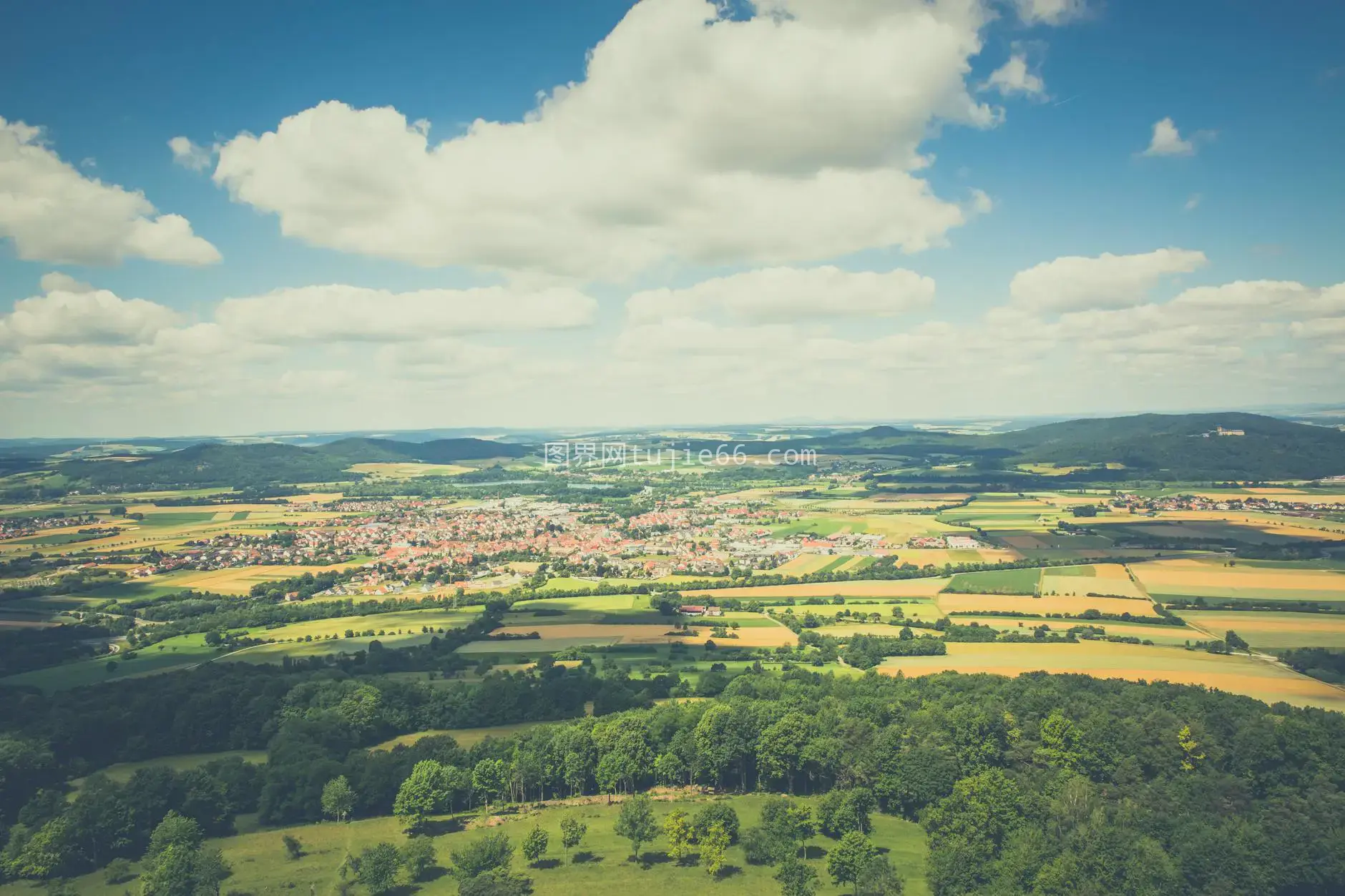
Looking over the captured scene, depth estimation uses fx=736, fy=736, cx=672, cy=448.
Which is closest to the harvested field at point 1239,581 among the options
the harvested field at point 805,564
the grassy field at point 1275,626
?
the grassy field at point 1275,626

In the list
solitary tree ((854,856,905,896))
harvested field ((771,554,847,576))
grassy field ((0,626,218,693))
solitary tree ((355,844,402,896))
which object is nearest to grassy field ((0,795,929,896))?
solitary tree ((355,844,402,896))

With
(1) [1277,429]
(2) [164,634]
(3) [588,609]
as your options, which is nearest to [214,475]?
(2) [164,634]

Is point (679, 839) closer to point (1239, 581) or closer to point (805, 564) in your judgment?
point (805, 564)

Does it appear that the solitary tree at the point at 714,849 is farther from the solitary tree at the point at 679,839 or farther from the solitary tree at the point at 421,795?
the solitary tree at the point at 421,795

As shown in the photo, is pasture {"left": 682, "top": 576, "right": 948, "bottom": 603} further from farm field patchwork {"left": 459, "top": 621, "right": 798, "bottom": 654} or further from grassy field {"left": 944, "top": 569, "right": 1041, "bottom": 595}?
farm field patchwork {"left": 459, "top": 621, "right": 798, "bottom": 654}

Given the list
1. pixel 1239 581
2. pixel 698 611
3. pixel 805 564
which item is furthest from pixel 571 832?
pixel 1239 581

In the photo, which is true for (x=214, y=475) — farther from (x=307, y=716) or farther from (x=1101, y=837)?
(x=1101, y=837)
